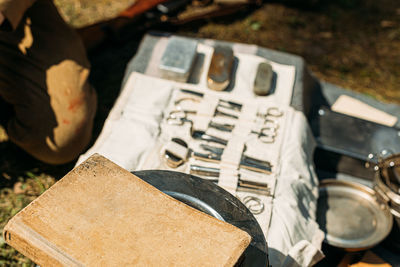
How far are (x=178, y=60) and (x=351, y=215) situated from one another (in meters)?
A: 1.38

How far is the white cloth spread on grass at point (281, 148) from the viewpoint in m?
1.76

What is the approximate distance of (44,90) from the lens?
2389 mm

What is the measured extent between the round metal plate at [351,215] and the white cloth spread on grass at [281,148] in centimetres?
16

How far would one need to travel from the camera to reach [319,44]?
12.8ft

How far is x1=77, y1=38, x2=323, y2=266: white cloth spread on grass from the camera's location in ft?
5.78

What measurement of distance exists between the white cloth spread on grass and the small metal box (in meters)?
0.06

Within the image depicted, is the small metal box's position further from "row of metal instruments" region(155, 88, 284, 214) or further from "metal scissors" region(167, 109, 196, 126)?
"metal scissors" region(167, 109, 196, 126)

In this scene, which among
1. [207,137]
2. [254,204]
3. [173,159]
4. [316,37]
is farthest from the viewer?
[316,37]

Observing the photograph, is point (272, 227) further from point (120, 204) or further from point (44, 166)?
point (44, 166)

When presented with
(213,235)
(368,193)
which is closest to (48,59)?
(213,235)

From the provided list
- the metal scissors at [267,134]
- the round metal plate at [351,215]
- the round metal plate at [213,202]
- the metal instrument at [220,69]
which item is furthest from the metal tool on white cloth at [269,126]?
the round metal plate at [213,202]

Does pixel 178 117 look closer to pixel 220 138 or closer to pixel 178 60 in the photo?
pixel 220 138

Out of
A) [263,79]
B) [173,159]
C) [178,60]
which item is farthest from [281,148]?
[178,60]

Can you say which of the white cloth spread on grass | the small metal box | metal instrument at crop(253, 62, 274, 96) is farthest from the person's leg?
metal instrument at crop(253, 62, 274, 96)
